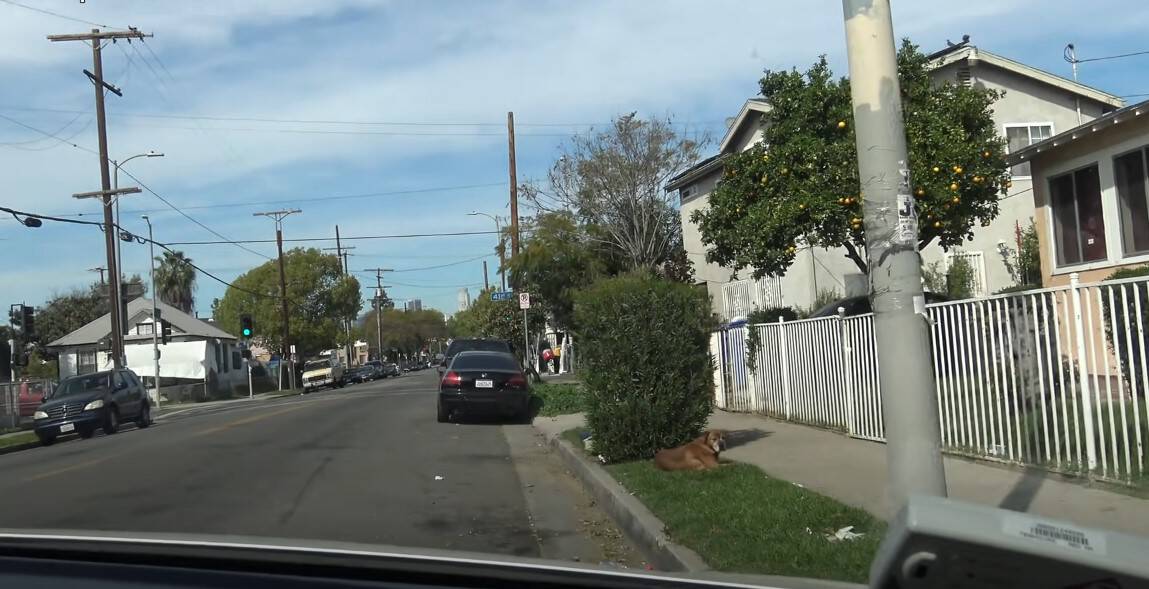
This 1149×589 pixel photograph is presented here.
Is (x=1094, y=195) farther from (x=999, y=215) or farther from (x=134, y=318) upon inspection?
(x=134, y=318)

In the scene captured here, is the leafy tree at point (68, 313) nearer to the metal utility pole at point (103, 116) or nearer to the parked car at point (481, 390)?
the metal utility pole at point (103, 116)

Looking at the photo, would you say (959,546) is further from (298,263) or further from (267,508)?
(298,263)

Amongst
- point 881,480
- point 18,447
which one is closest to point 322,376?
point 18,447

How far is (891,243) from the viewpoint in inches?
223

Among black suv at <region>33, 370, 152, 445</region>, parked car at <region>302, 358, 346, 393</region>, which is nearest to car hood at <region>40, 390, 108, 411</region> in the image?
black suv at <region>33, 370, 152, 445</region>

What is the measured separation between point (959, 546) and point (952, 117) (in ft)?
50.8

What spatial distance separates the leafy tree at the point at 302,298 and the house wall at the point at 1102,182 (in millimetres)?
58805

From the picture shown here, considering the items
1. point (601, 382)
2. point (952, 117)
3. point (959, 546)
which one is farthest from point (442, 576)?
point (952, 117)

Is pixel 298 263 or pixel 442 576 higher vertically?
pixel 298 263

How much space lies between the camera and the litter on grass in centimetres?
647

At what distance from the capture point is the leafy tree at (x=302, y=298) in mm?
69812

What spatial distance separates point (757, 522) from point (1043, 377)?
9.48 ft

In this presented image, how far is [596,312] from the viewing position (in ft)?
37.3

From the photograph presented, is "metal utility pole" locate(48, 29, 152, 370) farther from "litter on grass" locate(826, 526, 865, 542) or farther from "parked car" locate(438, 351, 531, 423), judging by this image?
"litter on grass" locate(826, 526, 865, 542)
